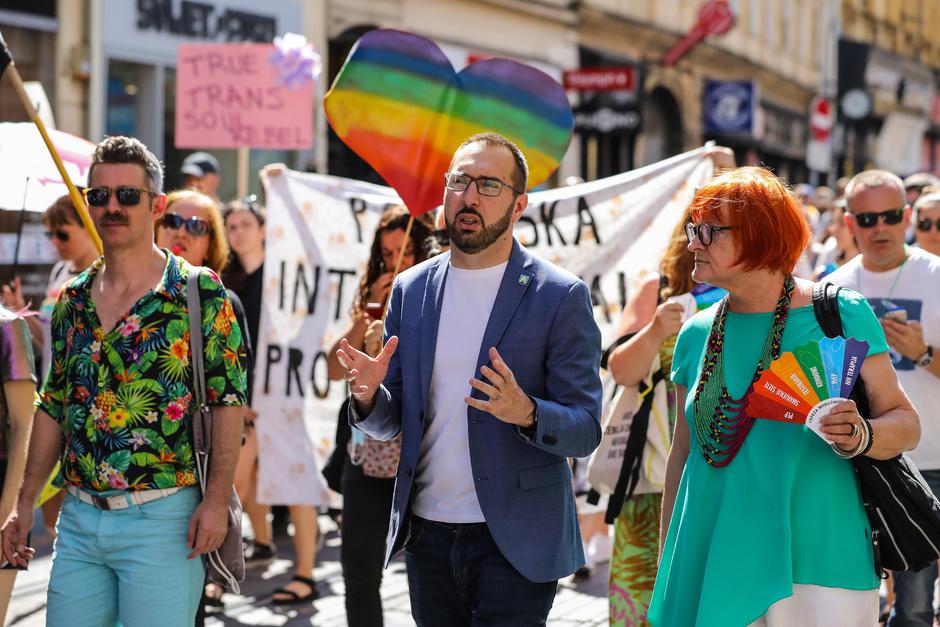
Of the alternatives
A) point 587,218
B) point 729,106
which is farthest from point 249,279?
point 729,106

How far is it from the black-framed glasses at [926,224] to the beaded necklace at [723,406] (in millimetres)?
3555

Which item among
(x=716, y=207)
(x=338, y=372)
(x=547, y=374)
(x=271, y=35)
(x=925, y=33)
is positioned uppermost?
(x=925, y=33)

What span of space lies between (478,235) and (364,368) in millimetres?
465

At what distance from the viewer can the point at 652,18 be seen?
26.0 metres

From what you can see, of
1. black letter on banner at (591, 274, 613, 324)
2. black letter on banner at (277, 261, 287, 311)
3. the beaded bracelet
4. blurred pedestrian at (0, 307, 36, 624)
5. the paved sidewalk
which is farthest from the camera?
black letter on banner at (277, 261, 287, 311)

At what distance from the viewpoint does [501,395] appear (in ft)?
10.2

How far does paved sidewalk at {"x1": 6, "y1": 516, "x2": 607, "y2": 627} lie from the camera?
19.9 ft

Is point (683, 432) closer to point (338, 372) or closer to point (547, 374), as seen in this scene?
point (547, 374)

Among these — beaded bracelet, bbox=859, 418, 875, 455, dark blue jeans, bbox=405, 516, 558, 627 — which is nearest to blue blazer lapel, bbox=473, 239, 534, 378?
dark blue jeans, bbox=405, 516, 558, 627

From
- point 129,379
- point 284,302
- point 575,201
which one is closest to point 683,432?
point 129,379

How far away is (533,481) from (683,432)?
42cm

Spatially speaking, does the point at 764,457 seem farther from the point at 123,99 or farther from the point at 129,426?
the point at 123,99

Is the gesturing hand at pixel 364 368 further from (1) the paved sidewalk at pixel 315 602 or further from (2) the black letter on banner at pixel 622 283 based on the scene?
(2) the black letter on banner at pixel 622 283

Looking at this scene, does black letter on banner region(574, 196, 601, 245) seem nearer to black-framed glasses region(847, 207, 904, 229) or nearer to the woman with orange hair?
black-framed glasses region(847, 207, 904, 229)
